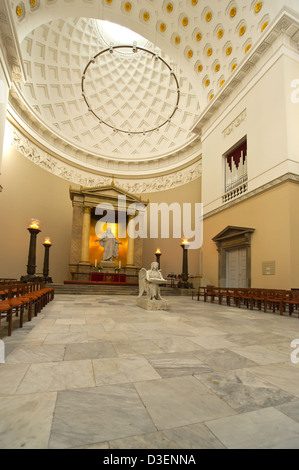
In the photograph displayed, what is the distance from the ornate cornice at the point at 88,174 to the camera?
49.7ft

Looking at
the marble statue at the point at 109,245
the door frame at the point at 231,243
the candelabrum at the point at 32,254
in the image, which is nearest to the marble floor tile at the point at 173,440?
the candelabrum at the point at 32,254

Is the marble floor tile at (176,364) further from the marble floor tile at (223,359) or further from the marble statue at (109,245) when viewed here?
the marble statue at (109,245)

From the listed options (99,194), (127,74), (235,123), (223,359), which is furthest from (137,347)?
(127,74)

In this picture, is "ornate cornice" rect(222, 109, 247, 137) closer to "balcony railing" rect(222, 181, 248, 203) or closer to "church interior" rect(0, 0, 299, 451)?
"church interior" rect(0, 0, 299, 451)

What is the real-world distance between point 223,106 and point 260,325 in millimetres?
12888

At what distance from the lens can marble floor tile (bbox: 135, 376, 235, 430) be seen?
162 centimetres

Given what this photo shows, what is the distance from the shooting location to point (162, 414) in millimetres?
1666

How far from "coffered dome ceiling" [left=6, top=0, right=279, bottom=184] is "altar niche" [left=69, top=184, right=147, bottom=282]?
181 inches

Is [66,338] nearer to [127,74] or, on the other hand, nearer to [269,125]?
[269,125]

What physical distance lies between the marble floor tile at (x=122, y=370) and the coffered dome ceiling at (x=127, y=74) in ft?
46.0

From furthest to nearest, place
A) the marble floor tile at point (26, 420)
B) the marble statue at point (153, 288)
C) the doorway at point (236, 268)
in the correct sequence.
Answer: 1. the doorway at point (236, 268)
2. the marble statue at point (153, 288)
3. the marble floor tile at point (26, 420)

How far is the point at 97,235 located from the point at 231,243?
1008cm

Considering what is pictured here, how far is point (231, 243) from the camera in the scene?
12.0 meters

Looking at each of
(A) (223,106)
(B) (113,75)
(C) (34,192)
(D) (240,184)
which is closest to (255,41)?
(A) (223,106)
